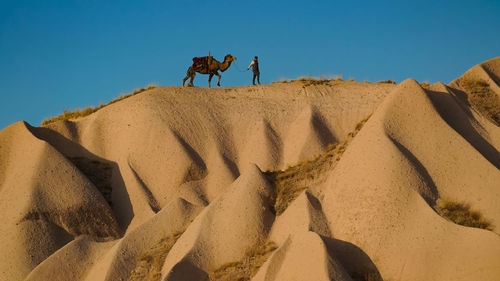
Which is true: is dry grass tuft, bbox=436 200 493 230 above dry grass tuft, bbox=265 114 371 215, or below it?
below

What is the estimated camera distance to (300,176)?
23.8m

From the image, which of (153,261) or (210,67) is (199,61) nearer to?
(210,67)

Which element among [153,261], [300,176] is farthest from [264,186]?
[153,261]

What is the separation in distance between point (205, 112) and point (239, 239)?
1026 cm

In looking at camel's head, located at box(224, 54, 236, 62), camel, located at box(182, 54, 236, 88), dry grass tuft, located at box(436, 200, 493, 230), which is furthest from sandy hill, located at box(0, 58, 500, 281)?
camel's head, located at box(224, 54, 236, 62)

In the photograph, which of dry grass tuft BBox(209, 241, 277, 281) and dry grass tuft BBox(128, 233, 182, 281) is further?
dry grass tuft BBox(128, 233, 182, 281)

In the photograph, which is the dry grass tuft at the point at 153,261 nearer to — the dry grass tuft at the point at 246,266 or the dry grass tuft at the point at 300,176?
the dry grass tuft at the point at 246,266

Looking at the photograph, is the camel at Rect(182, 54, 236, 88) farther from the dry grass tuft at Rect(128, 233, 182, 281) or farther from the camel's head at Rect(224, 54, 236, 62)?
the dry grass tuft at Rect(128, 233, 182, 281)

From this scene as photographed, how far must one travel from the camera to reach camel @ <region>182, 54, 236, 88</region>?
1364 inches

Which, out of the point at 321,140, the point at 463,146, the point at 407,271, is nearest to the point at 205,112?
the point at 321,140

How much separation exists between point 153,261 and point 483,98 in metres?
13.6

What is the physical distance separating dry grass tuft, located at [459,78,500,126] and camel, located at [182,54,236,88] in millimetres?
11940

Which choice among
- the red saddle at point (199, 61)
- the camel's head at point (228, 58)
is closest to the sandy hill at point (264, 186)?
the red saddle at point (199, 61)

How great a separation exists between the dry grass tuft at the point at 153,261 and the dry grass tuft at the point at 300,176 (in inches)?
148
